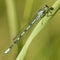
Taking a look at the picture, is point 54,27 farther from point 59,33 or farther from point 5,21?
point 5,21

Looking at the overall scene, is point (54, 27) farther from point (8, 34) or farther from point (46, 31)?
point (8, 34)

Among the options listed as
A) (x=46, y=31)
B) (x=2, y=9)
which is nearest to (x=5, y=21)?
(x=2, y=9)

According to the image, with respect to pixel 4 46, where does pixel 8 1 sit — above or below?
above

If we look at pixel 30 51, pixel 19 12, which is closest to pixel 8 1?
pixel 19 12

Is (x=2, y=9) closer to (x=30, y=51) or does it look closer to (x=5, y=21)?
(x=5, y=21)

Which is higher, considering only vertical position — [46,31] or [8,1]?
[8,1]
